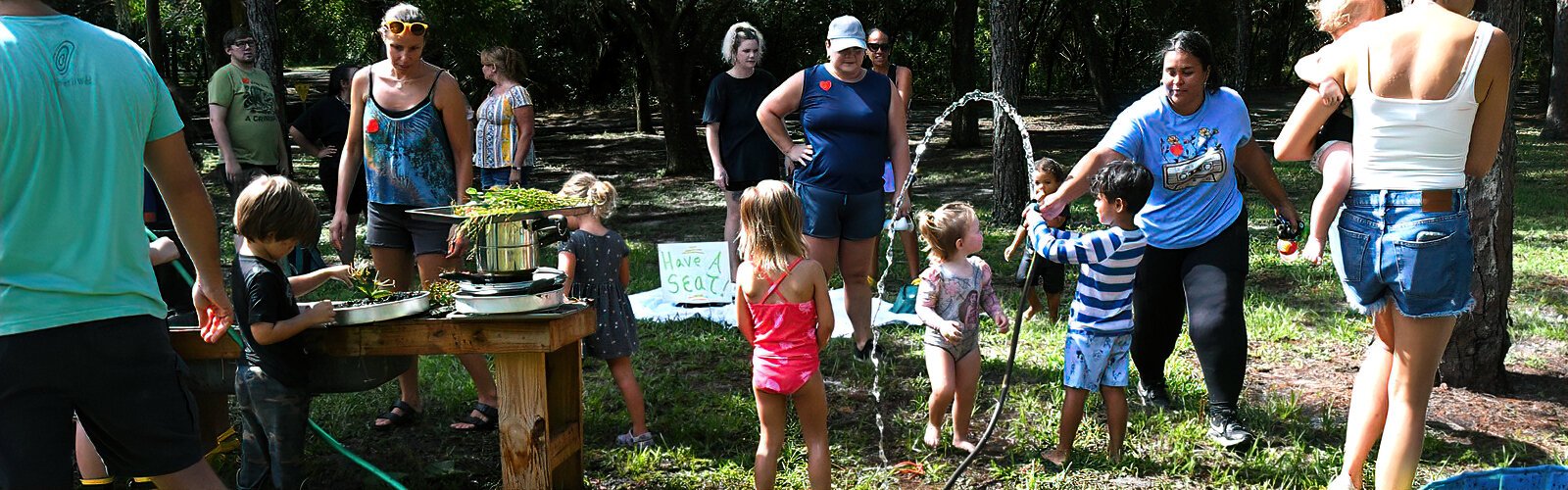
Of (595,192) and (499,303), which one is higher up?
(595,192)

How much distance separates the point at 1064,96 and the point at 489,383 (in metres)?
34.5

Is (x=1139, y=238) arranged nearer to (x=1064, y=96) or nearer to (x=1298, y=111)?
(x=1298, y=111)

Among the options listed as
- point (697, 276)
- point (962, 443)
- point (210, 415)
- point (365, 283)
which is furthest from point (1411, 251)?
point (697, 276)

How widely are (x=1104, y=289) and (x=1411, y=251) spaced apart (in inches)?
38.5

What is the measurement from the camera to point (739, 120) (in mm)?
6965

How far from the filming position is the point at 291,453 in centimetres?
372

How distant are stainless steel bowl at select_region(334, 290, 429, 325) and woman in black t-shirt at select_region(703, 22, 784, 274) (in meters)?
3.28

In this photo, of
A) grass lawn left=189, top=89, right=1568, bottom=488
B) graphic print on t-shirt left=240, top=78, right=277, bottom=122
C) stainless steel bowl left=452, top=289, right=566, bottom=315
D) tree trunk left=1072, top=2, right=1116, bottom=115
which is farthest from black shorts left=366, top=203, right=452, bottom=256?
tree trunk left=1072, top=2, right=1116, bottom=115

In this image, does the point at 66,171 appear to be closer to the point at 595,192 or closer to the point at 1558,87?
the point at 595,192

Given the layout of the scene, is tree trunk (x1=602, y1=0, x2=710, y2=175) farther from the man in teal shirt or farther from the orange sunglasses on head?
the man in teal shirt

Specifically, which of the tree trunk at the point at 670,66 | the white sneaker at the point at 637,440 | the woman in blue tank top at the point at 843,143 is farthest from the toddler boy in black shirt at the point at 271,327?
the tree trunk at the point at 670,66

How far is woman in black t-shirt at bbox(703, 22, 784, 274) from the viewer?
272 inches

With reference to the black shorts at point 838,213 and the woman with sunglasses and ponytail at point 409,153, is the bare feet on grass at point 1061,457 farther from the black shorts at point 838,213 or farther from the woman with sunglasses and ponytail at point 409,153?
the woman with sunglasses and ponytail at point 409,153

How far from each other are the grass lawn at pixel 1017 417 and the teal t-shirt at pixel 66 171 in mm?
1818
